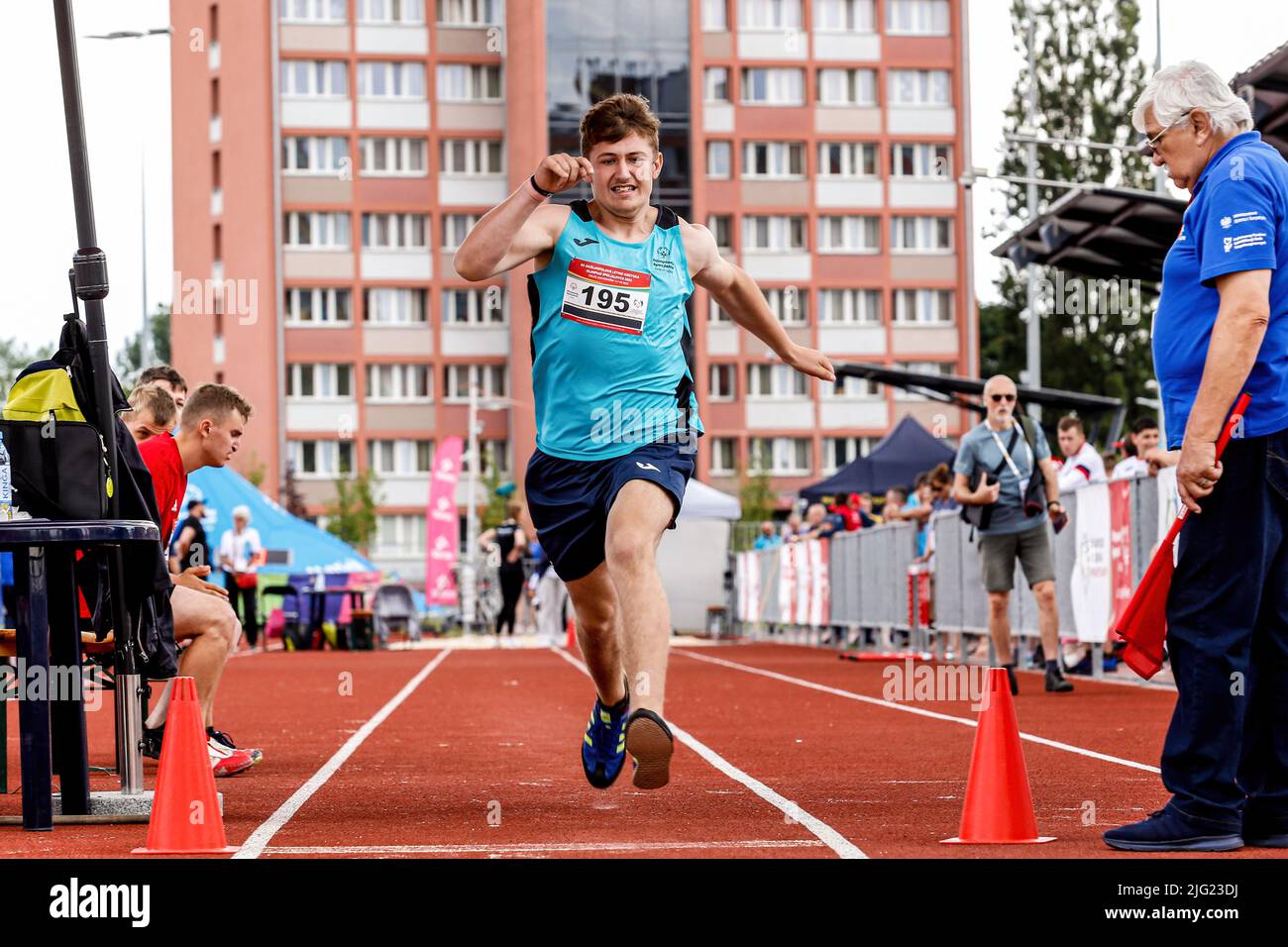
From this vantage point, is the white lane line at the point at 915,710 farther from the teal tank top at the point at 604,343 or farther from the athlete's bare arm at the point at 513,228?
the athlete's bare arm at the point at 513,228

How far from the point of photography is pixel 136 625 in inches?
297

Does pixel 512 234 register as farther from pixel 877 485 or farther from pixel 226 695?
pixel 877 485

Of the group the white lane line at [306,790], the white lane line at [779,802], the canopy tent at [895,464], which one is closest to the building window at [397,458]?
the canopy tent at [895,464]

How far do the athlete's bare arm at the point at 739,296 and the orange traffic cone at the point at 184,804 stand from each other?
2.41 metres

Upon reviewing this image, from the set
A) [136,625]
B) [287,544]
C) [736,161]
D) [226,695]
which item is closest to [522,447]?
[736,161]

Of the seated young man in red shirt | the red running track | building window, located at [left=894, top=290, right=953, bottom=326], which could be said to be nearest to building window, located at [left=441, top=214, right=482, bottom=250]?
building window, located at [left=894, top=290, right=953, bottom=326]

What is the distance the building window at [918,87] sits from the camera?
87.1 meters

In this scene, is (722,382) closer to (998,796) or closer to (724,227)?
(724,227)

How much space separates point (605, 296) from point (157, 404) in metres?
3.17

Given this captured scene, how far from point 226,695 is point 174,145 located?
7535 cm

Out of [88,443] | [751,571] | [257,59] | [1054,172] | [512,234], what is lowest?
[751,571]

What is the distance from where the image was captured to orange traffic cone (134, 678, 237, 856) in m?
6.08

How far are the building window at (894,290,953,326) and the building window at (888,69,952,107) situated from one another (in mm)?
7776

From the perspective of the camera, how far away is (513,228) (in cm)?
687
